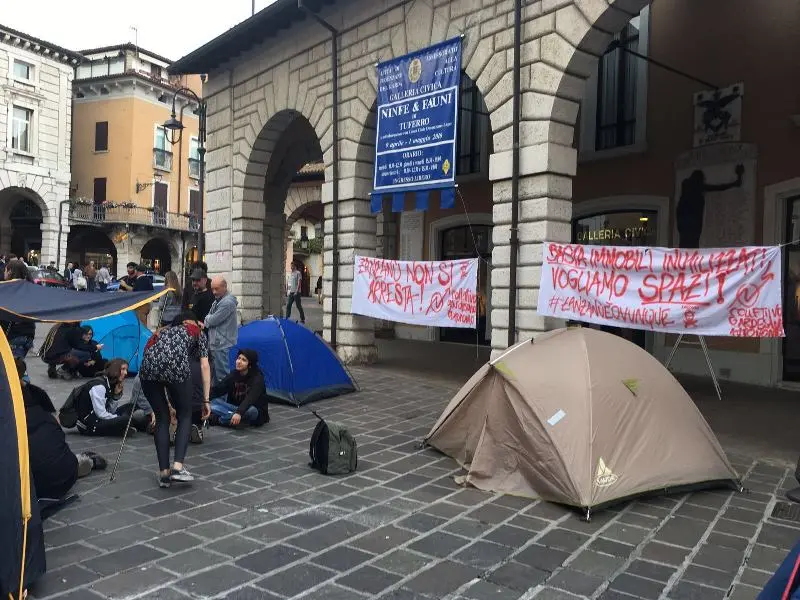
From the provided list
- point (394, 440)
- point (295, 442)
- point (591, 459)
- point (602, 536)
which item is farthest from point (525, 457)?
point (295, 442)

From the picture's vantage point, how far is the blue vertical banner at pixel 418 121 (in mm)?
10648

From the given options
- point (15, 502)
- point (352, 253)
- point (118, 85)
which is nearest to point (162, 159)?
point (118, 85)

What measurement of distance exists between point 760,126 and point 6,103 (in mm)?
34814

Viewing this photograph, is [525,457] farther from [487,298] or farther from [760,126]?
[487,298]

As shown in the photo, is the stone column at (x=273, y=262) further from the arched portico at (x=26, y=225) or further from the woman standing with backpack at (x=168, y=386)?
the arched portico at (x=26, y=225)

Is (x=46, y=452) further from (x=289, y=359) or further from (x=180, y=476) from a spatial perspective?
(x=289, y=359)

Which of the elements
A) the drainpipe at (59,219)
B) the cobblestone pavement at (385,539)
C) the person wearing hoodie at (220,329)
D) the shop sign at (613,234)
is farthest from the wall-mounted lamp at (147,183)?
the cobblestone pavement at (385,539)

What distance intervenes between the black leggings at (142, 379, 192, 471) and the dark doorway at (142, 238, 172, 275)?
4019 centimetres

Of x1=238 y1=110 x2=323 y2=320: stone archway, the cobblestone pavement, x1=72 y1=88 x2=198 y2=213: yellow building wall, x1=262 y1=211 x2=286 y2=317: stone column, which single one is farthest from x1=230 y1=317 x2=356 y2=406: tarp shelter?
x1=72 y1=88 x2=198 y2=213: yellow building wall

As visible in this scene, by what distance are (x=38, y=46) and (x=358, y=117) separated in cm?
3028

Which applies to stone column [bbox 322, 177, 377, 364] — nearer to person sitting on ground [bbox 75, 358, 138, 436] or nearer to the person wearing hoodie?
the person wearing hoodie

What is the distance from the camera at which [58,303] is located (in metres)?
6.31

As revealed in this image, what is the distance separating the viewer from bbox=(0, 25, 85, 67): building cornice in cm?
3316

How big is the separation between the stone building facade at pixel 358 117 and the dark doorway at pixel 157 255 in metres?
27.5
